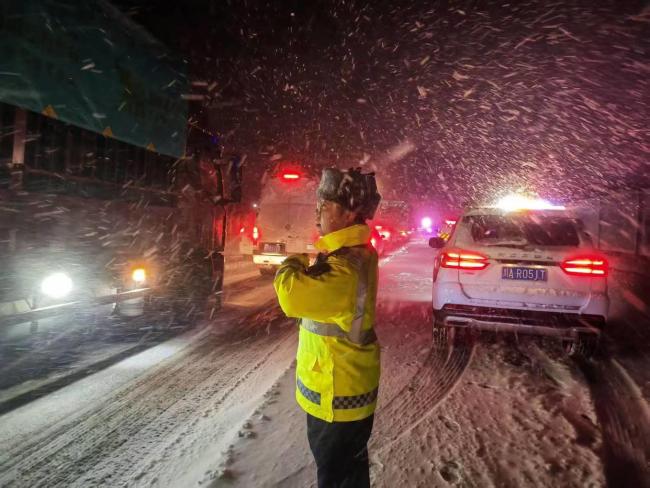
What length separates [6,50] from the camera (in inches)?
153

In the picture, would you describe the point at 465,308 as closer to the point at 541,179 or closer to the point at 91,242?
the point at 91,242

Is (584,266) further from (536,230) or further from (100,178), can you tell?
(100,178)

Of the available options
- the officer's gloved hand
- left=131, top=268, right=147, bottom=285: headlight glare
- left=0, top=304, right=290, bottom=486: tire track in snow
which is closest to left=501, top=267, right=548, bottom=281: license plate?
left=0, top=304, right=290, bottom=486: tire track in snow

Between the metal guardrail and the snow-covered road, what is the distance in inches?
27.7

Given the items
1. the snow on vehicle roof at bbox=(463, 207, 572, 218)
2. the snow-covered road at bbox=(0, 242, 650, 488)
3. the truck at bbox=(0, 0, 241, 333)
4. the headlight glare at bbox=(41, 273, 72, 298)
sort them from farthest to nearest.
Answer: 1. the snow on vehicle roof at bbox=(463, 207, 572, 218)
2. the headlight glare at bbox=(41, 273, 72, 298)
3. the truck at bbox=(0, 0, 241, 333)
4. the snow-covered road at bbox=(0, 242, 650, 488)

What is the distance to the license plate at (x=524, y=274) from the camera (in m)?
4.98

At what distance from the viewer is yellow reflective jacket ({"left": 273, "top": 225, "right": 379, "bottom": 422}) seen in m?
1.68

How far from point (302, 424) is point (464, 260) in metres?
2.82

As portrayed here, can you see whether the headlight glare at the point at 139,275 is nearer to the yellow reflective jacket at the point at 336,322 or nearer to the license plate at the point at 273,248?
the yellow reflective jacket at the point at 336,322

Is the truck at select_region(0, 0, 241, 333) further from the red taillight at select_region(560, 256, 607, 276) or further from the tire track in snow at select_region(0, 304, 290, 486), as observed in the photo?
the red taillight at select_region(560, 256, 607, 276)

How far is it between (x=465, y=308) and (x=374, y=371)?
11.8 ft

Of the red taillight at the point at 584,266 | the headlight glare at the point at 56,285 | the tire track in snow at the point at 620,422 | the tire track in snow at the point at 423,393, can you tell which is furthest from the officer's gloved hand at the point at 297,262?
the red taillight at the point at 584,266

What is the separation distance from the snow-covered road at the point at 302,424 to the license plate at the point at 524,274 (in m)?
0.97

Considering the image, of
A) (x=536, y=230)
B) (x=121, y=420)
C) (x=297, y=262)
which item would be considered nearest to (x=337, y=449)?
(x=297, y=262)
